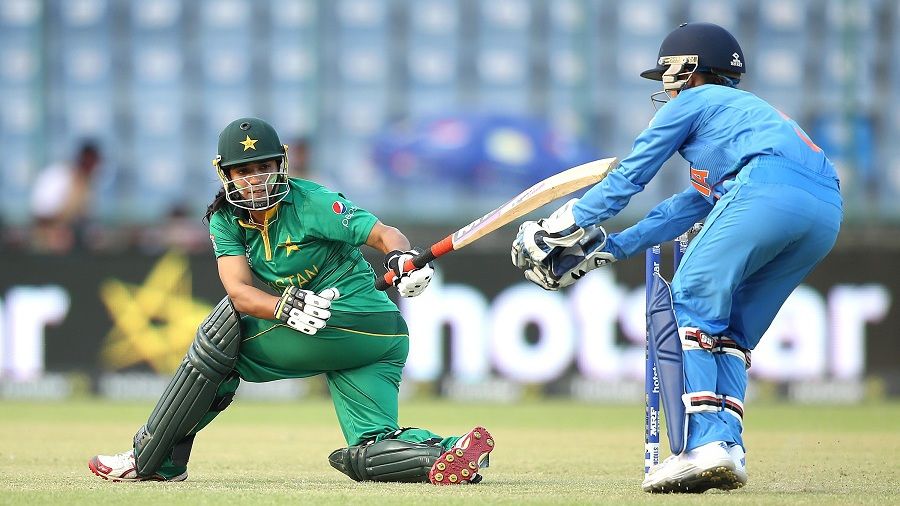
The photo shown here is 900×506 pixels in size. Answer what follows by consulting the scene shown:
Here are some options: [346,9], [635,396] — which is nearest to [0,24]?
[346,9]

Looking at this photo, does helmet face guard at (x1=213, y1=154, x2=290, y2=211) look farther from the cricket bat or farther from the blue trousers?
the blue trousers

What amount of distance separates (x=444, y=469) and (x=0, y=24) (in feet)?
35.1

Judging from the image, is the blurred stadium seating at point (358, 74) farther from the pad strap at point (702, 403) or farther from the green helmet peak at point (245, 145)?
the pad strap at point (702, 403)

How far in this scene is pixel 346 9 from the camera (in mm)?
15133

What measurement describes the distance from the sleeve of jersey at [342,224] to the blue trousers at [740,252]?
129cm

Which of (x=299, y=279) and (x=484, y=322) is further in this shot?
(x=484, y=322)

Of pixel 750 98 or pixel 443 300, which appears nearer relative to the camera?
pixel 750 98

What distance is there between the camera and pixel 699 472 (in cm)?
503

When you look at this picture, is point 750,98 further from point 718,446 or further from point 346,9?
point 346,9

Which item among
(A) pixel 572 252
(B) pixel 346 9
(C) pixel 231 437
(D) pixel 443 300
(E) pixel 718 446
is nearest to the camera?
(E) pixel 718 446

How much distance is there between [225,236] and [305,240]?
322 millimetres

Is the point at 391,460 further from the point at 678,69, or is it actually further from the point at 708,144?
the point at 678,69

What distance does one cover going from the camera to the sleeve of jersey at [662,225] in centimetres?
557

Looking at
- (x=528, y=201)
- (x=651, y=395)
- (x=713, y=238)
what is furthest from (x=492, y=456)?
(x=713, y=238)
